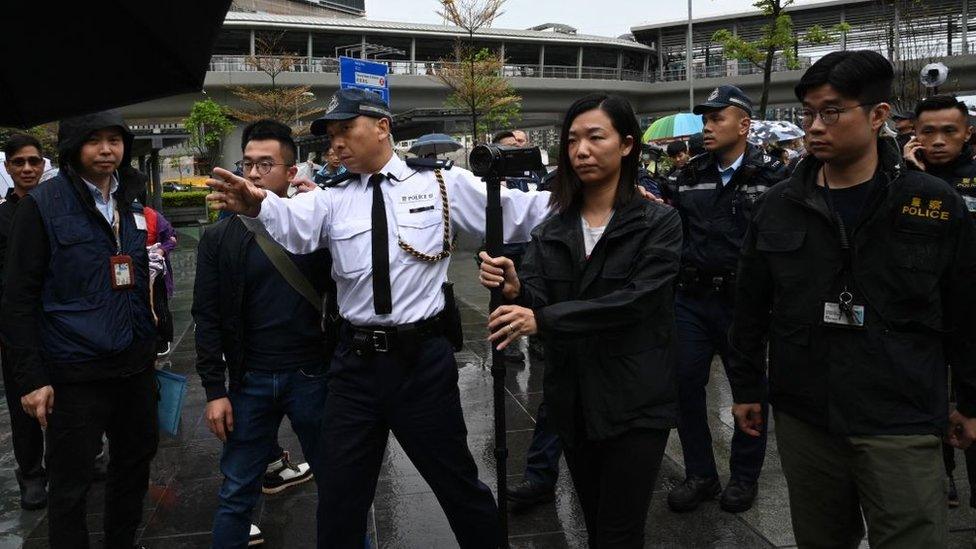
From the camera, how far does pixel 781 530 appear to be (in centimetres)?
384

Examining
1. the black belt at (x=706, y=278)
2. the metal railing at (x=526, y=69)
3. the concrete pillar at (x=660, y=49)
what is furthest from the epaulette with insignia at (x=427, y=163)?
the concrete pillar at (x=660, y=49)

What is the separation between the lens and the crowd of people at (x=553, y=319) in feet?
7.98

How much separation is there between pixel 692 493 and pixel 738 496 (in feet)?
0.75

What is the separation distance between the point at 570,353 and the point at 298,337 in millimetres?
1285

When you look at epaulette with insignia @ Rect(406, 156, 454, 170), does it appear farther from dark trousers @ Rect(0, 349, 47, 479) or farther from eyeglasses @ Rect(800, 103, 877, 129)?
dark trousers @ Rect(0, 349, 47, 479)

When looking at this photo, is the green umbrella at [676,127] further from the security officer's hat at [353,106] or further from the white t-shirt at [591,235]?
the white t-shirt at [591,235]

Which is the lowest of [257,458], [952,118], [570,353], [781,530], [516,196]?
[781,530]

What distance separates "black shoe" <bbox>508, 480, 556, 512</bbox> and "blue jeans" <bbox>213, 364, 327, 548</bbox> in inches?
46.6

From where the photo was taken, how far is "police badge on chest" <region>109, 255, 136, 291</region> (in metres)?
3.46

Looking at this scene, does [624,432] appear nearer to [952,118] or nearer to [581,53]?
[952,118]

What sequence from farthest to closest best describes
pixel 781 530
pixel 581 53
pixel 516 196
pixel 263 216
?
1. pixel 581 53
2. pixel 781 530
3. pixel 516 196
4. pixel 263 216

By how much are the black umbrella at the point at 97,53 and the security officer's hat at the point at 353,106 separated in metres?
0.57

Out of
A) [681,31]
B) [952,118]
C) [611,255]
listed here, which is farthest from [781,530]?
[681,31]

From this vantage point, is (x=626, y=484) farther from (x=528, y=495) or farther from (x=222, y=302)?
(x=222, y=302)
